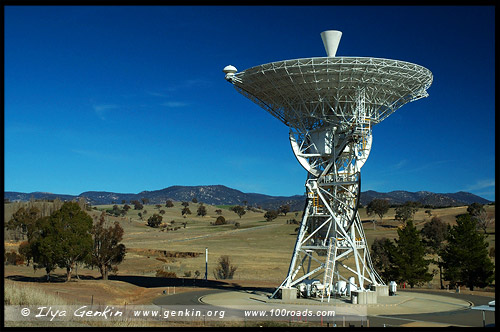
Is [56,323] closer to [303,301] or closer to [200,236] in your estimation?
[303,301]

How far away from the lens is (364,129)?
120 feet

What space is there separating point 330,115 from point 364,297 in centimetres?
1224

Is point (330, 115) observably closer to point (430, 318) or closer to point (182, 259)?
point (430, 318)

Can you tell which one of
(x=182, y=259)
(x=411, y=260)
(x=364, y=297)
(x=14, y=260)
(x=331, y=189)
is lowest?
(x=182, y=259)

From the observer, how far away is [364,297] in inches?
1351

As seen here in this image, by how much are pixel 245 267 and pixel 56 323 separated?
4704 centimetres

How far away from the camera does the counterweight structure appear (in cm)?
3469

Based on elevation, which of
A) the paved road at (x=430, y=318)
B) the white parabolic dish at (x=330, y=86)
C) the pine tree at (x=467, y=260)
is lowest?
the paved road at (x=430, y=318)

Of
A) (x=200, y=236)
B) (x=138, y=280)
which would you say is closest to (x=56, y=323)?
(x=138, y=280)

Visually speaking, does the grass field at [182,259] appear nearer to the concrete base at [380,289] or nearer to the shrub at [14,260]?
the shrub at [14,260]

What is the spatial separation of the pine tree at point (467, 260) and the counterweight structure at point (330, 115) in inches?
413

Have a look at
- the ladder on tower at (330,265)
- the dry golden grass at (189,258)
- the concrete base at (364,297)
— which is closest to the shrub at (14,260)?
the dry golden grass at (189,258)

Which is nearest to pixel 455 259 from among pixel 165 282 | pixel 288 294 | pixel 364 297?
pixel 364 297

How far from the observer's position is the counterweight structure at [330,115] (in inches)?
1366
